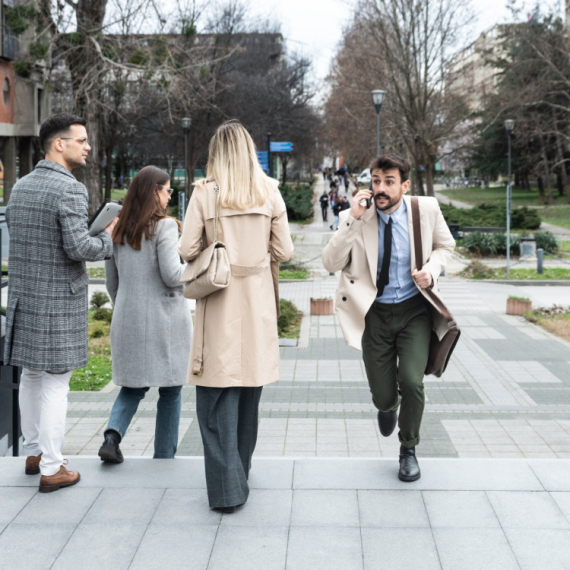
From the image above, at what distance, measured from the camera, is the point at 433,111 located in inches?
1485

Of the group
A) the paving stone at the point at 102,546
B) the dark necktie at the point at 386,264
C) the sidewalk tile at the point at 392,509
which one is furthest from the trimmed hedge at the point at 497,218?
the paving stone at the point at 102,546

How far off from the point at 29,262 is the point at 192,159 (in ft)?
139

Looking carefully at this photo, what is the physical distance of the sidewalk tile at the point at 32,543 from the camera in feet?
11.3

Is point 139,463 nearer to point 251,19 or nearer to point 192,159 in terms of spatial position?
point 192,159

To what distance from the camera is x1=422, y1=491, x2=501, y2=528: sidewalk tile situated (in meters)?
3.80

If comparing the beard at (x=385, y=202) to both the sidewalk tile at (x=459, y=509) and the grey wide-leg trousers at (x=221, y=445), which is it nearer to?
the grey wide-leg trousers at (x=221, y=445)

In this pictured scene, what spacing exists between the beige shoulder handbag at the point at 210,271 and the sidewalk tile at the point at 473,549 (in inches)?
57.9

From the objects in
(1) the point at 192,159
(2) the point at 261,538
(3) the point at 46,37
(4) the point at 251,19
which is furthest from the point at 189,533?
(4) the point at 251,19

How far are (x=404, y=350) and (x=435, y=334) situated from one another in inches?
9.2

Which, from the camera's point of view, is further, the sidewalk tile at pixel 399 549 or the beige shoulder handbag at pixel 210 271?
the beige shoulder handbag at pixel 210 271

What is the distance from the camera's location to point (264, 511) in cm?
397

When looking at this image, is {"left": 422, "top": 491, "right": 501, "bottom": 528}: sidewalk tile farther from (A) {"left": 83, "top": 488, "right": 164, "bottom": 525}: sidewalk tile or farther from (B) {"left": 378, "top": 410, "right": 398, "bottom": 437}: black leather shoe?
(A) {"left": 83, "top": 488, "right": 164, "bottom": 525}: sidewalk tile

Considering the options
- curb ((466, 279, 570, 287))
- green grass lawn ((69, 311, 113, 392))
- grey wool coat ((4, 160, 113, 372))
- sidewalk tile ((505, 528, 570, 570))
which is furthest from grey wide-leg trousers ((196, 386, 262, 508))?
curb ((466, 279, 570, 287))

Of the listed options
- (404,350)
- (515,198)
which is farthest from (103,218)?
(515,198)
